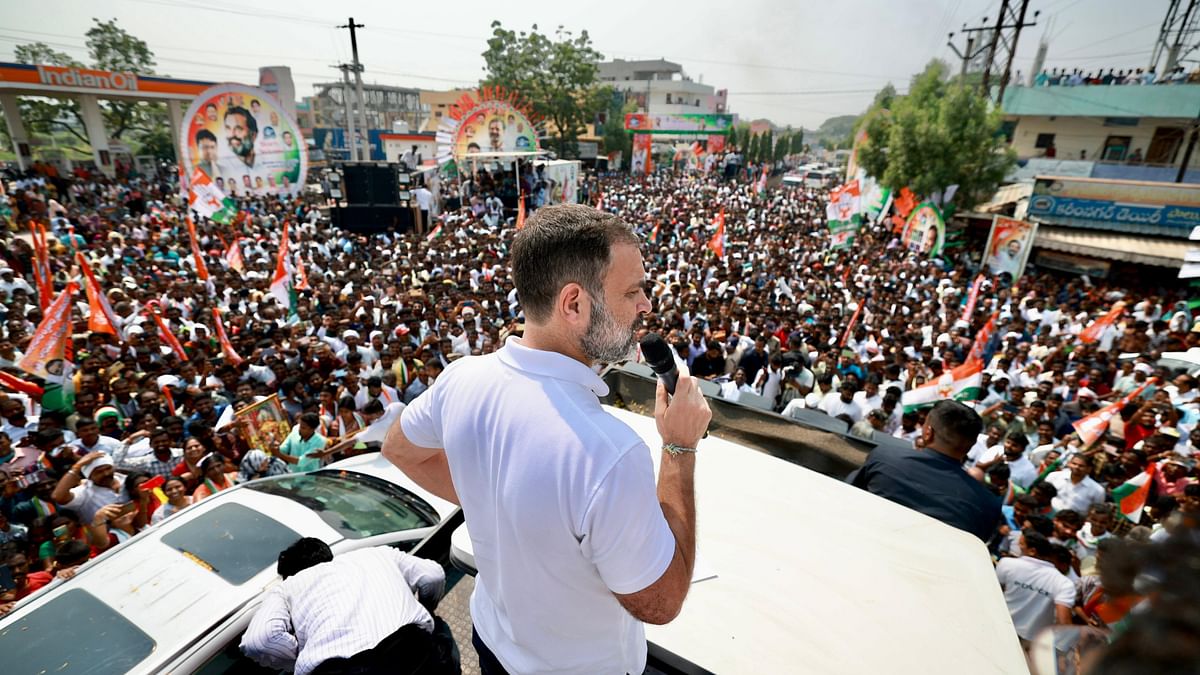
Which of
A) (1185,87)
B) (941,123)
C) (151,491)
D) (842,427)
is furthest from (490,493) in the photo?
(1185,87)

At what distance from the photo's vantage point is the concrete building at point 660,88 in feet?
251

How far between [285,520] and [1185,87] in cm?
3162

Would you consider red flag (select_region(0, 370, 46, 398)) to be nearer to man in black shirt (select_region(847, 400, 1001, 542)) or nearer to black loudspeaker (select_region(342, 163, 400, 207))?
man in black shirt (select_region(847, 400, 1001, 542))

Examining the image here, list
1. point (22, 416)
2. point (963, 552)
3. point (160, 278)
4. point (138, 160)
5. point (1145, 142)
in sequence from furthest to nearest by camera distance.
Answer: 1. point (138, 160)
2. point (1145, 142)
3. point (160, 278)
4. point (22, 416)
5. point (963, 552)

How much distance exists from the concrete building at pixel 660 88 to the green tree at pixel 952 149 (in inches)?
2046

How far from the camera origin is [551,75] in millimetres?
42031

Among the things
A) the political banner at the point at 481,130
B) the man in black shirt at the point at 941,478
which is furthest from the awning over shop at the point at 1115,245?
the political banner at the point at 481,130

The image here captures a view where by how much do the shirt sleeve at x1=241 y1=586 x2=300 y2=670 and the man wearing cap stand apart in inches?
119

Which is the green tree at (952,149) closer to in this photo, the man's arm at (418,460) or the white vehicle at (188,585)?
Result: the white vehicle at (188,585)

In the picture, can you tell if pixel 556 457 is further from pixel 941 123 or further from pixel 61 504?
pixel 941 123

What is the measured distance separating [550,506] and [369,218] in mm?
20214

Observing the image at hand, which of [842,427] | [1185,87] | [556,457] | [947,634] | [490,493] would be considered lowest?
[842,427]

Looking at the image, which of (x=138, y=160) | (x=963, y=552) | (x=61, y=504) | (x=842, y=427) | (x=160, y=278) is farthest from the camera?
(x=138, y=160)

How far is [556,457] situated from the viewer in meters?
1.04
